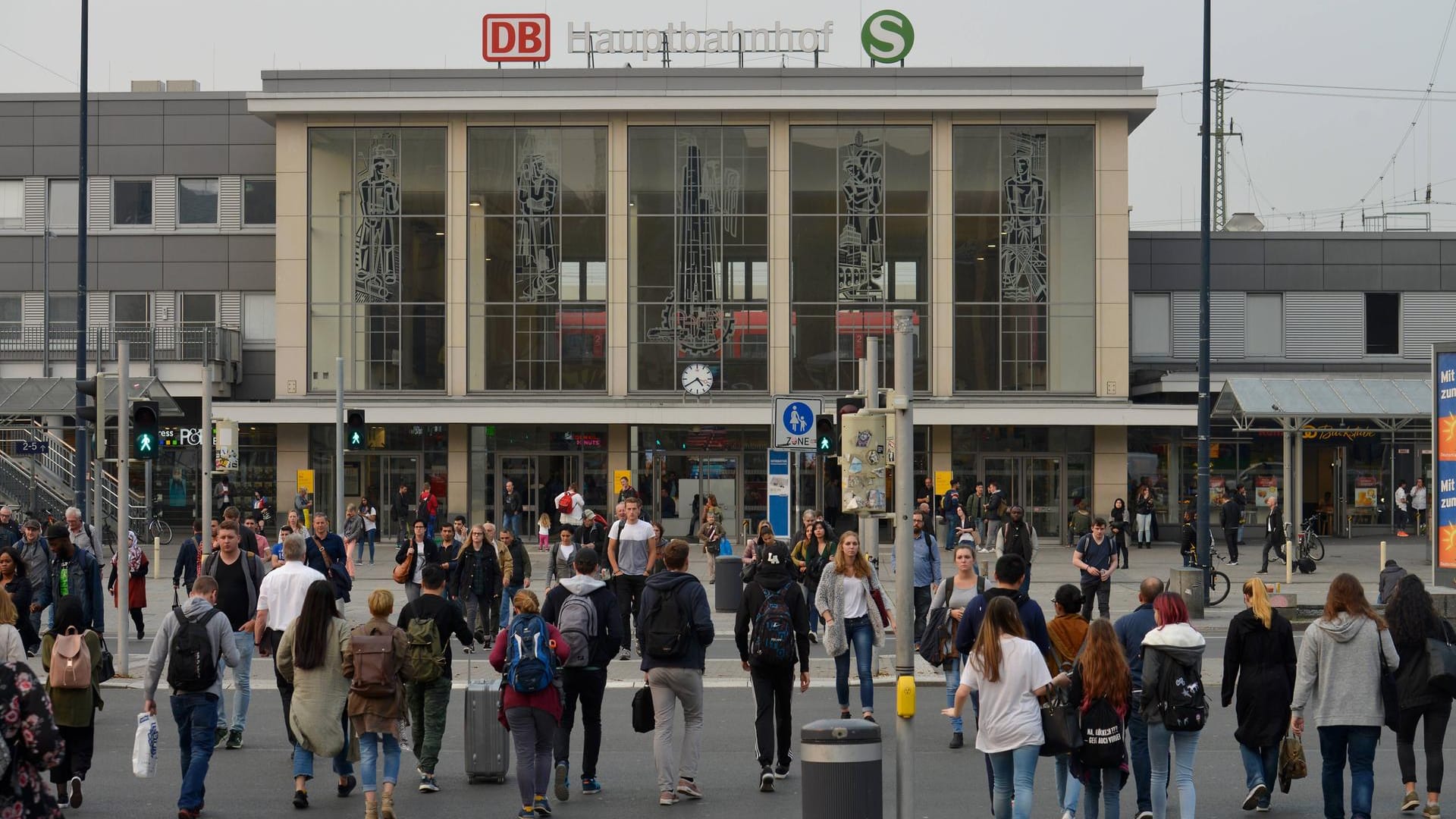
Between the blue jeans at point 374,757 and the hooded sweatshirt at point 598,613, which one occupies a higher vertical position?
the hooded sweatshirt at point 598,613

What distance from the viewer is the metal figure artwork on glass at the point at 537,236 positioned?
41625 millimetres

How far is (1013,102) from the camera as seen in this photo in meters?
40.8

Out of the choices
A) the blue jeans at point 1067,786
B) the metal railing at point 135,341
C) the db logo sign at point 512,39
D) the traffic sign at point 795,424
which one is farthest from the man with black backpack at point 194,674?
the db logo sign at point 512,39

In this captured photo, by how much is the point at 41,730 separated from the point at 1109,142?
3811cm

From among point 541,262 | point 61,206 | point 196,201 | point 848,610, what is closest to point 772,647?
point 848,610

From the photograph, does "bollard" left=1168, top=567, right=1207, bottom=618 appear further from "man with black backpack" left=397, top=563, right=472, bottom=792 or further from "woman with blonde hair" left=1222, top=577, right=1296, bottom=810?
"man with black backpack" left=397, top=563, right=472, bottom=792

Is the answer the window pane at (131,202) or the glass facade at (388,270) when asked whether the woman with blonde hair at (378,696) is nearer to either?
the glass facade at (388,270)

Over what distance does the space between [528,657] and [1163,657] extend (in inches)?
163

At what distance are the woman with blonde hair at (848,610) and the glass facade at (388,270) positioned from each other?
97.8 ft

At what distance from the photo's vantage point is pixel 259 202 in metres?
44.1

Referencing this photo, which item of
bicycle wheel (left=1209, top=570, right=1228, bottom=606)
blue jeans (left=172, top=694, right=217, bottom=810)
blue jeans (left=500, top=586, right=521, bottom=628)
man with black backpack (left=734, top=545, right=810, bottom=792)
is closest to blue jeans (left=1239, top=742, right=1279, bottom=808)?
man with black backpack (left=734, top=545, right=810, bottom=792)

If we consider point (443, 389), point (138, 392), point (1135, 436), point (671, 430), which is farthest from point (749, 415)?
point (138, 392)

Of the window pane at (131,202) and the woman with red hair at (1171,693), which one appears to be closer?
the woman with red hair at (1171,693)

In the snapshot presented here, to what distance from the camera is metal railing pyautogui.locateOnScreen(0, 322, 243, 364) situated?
4319cm
